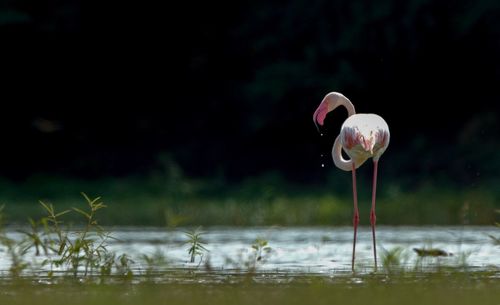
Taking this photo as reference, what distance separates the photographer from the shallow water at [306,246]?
8.58m

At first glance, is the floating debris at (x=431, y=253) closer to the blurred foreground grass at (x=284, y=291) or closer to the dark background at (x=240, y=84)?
the blurred foreground grass at (x=284, y=291)

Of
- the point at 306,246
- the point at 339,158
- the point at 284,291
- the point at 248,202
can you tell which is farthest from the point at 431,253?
the point at 248,202

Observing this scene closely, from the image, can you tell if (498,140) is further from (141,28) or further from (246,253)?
(246,253)

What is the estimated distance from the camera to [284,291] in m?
6.47

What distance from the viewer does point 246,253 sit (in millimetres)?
9961

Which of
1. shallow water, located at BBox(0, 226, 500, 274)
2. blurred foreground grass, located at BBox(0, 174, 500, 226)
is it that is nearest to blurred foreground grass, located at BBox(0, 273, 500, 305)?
shallow water, located at BBox(0, 226, 500, 274)

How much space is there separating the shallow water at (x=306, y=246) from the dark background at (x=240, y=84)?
9.28 metres

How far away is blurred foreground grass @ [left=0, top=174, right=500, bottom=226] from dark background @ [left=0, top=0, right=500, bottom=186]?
40.9 inches

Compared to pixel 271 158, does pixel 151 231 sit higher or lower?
lower

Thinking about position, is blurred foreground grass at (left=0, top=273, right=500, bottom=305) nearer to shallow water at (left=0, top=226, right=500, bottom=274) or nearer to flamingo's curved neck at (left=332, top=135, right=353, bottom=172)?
shallow water at (left=0, top=226, right=500, bottom=274)

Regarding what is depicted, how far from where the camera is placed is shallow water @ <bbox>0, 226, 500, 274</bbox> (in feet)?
28.1

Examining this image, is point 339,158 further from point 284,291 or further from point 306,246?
point 284,291

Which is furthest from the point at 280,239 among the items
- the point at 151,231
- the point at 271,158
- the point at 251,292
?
the point at 271,158

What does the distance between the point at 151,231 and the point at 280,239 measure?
1.83 metres
